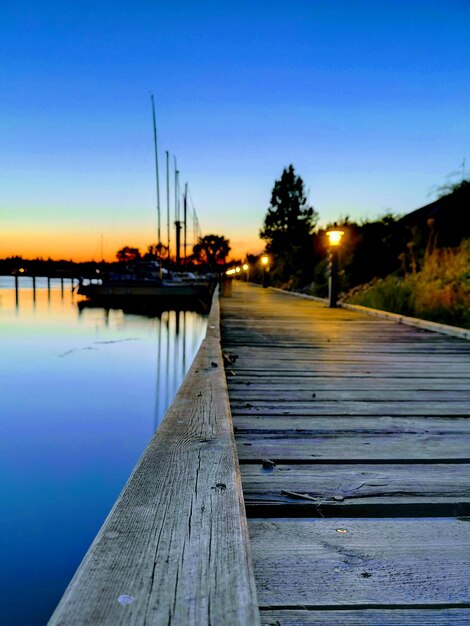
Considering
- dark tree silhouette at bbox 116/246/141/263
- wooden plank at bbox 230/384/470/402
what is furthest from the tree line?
dark tree silhouette at bbox 116/246/141/263

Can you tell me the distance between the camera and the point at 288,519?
140 cm

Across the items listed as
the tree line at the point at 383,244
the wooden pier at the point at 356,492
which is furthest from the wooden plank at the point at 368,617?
the tree line at the point at 383,244

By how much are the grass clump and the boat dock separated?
5036mm

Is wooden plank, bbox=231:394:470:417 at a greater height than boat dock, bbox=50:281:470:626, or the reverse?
boat dock, bbox=50:281:470:626

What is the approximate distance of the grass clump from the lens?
24.5 feet

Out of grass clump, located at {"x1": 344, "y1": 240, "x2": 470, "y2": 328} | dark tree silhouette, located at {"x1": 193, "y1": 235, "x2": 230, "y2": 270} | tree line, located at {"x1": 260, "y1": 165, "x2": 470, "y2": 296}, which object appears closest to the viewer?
grass clump, located at {"x1": 344, "y1": 240, "x2": 470, "y2": 328}

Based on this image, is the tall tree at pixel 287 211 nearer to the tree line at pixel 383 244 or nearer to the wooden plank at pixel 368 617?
the tree line at pixel 383 244

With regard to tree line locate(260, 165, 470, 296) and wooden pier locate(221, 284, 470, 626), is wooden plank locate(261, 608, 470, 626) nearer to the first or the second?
wooden pier locate(221, 284, 470, 626)

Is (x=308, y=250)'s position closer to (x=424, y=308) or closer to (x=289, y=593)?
(x=424, y=308)

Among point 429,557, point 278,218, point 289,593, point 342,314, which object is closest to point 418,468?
point 429,557

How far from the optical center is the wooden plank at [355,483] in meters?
1.51

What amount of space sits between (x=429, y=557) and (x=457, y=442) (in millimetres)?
1064

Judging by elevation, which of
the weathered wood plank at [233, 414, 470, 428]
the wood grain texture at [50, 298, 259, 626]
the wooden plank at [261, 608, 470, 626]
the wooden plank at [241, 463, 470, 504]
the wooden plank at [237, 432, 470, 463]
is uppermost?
the wood grain texture at [50, 298, 259, 626]

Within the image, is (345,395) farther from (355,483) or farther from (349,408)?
(355,483)
